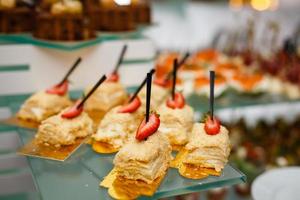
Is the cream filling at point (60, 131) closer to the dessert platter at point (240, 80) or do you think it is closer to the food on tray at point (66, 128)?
the food on tray at point (66, 128)

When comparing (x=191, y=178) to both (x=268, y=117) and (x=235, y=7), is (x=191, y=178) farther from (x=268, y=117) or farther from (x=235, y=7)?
(x=235, y=7)

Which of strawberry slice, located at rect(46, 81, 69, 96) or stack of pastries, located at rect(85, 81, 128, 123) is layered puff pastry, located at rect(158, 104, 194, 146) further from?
strawberry slice, located at rect(46, 81, 69, 96)

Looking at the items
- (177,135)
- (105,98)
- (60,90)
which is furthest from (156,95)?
(60,90)

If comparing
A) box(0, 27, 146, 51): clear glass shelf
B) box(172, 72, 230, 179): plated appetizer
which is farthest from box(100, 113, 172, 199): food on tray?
box(0, 27, 146, 51): clear glass shelf

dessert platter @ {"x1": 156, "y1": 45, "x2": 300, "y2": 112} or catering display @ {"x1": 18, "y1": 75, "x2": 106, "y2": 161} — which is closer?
catering display @ {"x1": 18, "y1": 75, "x2": 106, "y2": 161}

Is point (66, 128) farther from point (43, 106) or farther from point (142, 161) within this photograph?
point (142, 161)

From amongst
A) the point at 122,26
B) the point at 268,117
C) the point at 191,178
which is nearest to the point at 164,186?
the point at 191,178
